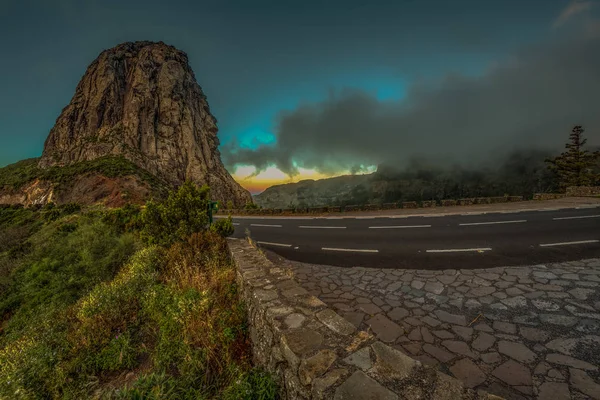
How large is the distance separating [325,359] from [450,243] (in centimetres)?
742

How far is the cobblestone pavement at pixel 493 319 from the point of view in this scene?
246cm

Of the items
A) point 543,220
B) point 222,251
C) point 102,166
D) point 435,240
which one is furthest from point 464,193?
point 102,166

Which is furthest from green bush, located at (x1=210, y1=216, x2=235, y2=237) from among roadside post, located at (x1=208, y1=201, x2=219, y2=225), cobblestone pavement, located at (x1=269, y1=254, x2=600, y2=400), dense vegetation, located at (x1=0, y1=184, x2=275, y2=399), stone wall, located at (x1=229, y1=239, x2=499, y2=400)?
stone wall, located at (x1=229, y1=239, x2=499, y2=400)

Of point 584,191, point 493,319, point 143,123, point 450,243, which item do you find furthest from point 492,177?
point 143,123

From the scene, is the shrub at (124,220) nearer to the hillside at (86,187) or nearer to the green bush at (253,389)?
the green bush at (253,389)

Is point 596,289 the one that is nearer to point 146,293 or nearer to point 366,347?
point 366,347

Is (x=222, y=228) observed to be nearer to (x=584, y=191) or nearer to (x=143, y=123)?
(x=584, y=191)

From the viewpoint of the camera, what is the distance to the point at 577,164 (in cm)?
3009

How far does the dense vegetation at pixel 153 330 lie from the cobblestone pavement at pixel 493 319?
1.94 m

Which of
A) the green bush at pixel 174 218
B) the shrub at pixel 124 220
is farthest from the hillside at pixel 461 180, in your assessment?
the green bush at pixel 174 218

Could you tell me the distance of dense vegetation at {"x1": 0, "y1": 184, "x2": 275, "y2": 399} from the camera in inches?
109

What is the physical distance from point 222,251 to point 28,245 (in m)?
18.0

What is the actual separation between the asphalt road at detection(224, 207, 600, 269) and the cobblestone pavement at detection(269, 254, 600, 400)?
0.74m

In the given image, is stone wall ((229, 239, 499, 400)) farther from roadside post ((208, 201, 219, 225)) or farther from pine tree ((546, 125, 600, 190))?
pine tree ((546, 125, 600, 190))
